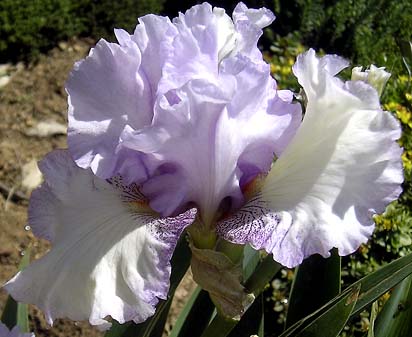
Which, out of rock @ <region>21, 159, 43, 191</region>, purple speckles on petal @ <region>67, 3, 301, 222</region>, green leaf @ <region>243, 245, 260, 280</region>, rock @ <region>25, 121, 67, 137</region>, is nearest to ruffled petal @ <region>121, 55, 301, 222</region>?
purple speckles on petal @ <region>67, 3, 301, 222</region>

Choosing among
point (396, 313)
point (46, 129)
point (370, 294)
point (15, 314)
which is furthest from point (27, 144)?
point (370, 294)

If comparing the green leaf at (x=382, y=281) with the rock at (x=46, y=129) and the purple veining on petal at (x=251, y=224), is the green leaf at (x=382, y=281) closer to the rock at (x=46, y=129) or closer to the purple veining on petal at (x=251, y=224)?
the purple veining on petal at (x=251, y=224)

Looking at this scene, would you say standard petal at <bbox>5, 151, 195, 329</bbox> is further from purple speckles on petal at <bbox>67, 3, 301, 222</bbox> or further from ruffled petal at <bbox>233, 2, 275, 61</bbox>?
ruffled petal at <bbox>233, 2, 275, 61</bbox>

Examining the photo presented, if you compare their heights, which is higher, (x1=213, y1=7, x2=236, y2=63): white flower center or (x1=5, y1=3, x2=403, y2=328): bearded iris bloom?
(x1=213, y1=7, x2=236, y2=63): white flower center

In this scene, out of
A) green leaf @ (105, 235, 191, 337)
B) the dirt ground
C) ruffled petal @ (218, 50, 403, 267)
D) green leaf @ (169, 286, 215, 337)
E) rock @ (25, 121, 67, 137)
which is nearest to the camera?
ruffled petal @ (218, 50, 403, 267)

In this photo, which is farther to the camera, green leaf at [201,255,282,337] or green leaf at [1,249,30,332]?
green leaf at [1,249,30,332]

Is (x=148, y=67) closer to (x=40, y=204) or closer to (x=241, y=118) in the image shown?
(x=241, y=118)

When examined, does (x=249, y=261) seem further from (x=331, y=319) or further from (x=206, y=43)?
(x=206, y=43)
